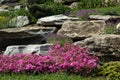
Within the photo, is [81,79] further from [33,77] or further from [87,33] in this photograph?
[87,33]

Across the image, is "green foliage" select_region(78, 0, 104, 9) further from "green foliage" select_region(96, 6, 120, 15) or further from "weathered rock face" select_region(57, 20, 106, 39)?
"weathered rock face" select_region(57, 20, 106, 39)

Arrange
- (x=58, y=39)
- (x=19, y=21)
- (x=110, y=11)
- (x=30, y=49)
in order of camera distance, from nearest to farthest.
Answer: (x=30, y=49) → (x=58, y=39) → (x=19, y=21) → (x=110, y=11)

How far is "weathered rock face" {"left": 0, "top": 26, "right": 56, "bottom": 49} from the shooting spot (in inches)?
495

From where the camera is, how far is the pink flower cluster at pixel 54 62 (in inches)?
391

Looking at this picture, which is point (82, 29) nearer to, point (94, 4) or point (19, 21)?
point (19, 21)

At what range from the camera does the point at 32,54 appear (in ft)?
37.0

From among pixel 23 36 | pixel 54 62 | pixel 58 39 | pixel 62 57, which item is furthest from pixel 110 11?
pixel 54 62

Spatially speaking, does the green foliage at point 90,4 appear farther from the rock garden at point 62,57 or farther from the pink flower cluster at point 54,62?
the pink flower cluster at point 54,62

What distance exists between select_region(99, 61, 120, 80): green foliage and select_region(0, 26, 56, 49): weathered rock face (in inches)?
133

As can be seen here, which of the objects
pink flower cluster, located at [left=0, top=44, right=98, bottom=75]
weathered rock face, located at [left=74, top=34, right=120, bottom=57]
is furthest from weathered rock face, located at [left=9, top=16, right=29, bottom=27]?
weathered rock face, located at [left=74, top=34, right=120, bottom=57]

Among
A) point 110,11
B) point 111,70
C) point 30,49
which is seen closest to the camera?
point 111,70

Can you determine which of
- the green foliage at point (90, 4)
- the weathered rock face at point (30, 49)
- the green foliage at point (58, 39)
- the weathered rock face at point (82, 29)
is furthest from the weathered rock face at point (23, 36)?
the green foliage at point (90, 4)

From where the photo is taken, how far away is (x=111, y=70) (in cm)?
958

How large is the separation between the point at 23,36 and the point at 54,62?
9.22 ft
